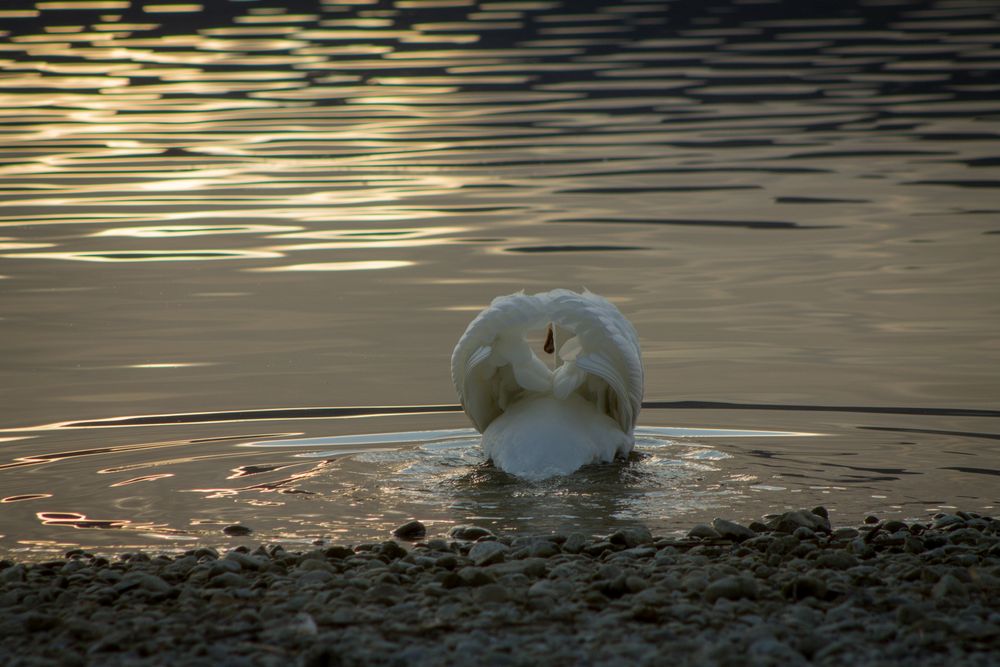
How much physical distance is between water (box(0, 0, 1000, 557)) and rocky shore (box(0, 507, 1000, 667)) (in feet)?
2.34

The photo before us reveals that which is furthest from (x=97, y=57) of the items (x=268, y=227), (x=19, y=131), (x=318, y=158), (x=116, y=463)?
(x=116, y=463)

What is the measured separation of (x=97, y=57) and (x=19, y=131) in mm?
11748

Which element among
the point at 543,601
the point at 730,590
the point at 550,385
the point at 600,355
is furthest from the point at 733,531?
the point at 550,385

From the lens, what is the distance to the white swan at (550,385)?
29.9 ft

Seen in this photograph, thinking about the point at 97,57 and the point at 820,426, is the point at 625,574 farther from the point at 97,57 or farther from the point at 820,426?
the point at 97,57

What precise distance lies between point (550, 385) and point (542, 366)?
5.0 inches

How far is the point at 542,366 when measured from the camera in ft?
31.7

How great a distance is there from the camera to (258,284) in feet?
49.5

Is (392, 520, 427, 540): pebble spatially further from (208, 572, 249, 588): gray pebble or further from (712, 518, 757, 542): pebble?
(712, 518, 757, 542): pebble

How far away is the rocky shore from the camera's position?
594 cm

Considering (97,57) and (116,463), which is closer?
(116,463)

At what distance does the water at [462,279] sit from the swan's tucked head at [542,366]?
451 millimetres

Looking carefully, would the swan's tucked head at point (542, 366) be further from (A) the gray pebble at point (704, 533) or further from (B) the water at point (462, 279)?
(A) the gray pebble at point (704, 533)

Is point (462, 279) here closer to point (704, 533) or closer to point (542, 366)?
point (542, 366)
